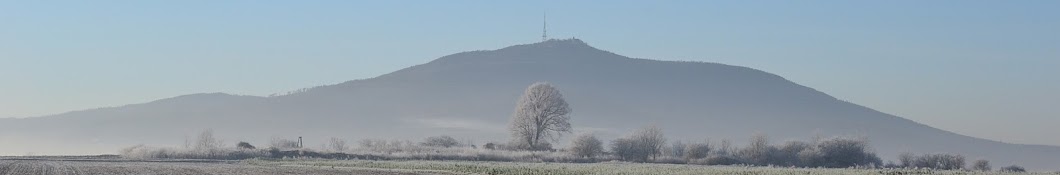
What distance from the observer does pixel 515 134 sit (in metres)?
122

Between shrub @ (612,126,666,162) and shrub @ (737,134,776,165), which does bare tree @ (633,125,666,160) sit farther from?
shrub @ (737,134,776,165)

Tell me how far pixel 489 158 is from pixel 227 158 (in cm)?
1578

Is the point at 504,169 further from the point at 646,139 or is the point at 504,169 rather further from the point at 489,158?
the point at 646,139

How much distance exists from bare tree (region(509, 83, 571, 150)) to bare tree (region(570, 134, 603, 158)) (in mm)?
11728

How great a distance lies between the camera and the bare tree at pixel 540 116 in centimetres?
12094

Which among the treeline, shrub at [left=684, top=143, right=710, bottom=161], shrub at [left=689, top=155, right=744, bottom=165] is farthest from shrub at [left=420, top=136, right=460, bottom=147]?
shrub at [left=689, top=155, right=744, bottom=165]

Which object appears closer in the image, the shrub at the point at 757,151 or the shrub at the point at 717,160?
the shrub at the point at 717,160

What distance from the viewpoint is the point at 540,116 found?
12094cm

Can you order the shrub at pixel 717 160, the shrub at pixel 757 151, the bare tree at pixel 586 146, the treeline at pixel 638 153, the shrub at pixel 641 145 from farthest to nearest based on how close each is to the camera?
the bare tree at pixel 586 146 < the shrub at pixel 641 145 < the shrub at pixel 757 151 < the shrub at pixel 717 160 < the treeline at pixel 638 153

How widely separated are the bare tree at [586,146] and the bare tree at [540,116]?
11728 mm

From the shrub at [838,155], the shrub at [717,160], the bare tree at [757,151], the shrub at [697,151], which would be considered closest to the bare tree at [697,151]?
the shrub at [697,151]

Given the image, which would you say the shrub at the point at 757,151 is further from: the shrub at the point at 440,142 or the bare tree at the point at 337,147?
the bare tree at the point at 337,147

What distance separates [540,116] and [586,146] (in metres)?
14.0

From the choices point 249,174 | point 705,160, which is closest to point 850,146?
point 705,160
